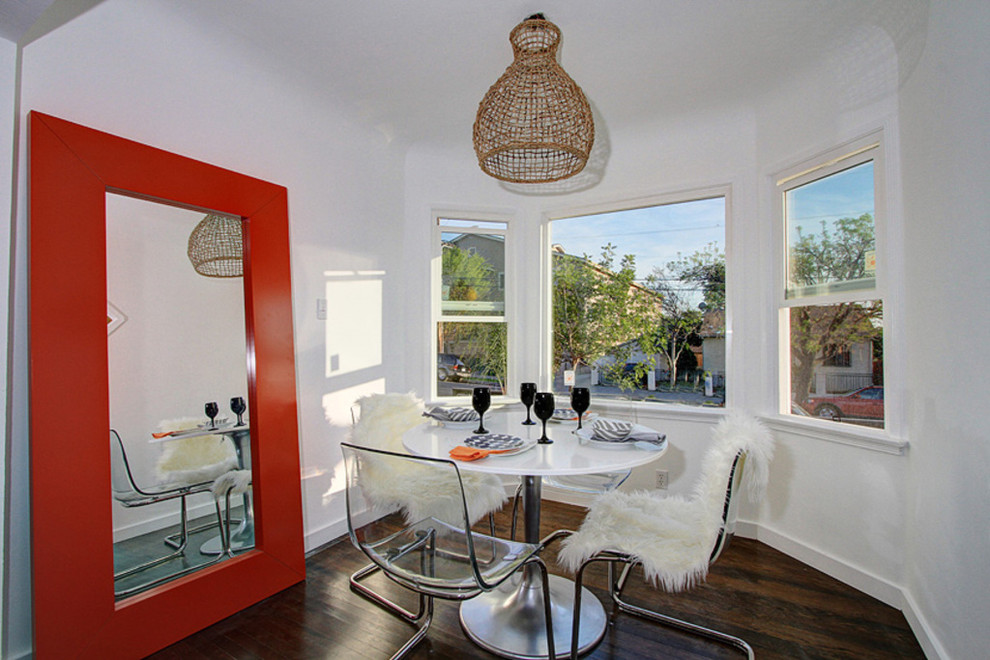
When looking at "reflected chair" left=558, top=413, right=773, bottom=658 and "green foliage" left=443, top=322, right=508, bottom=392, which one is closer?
"reflected chair" left=558, top=413, right=773, bottom=658

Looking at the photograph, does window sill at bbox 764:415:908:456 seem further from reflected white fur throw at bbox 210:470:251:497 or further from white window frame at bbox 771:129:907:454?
reflected white fur throw at bbox 210:470:251:497

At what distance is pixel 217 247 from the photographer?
2.21 metres

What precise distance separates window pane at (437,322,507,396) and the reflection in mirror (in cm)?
160

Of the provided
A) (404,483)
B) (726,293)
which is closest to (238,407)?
(404,483)

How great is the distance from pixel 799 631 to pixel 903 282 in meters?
1.54

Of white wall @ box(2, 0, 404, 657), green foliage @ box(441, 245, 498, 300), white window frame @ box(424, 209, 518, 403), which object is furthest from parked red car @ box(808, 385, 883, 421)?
white wall @ box(2, 0, 404, 657)

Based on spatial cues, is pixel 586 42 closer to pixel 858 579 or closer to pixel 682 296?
pixel 682 296

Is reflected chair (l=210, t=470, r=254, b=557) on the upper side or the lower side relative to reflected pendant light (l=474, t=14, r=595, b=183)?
lower

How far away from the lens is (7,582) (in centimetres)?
155

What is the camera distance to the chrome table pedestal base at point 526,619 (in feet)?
5.99

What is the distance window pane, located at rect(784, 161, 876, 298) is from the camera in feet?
7.72

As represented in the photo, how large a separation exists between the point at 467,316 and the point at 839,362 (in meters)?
2.33

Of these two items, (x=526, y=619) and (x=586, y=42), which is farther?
(x=586, y=42)

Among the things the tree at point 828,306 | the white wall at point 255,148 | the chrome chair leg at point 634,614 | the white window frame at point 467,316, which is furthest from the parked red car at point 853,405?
the white wall at point 255,148
